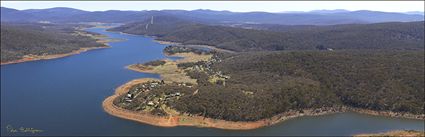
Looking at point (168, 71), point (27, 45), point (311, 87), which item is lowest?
point (311, 87)

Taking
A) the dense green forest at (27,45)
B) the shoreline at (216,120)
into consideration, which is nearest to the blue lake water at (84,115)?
the shoreline at (216,120)

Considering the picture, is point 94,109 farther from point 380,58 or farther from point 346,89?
point 380,58

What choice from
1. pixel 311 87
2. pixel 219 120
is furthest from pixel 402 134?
pixel 219 120

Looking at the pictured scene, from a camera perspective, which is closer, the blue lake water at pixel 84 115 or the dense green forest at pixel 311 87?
the blue lake water at pixel 84 115

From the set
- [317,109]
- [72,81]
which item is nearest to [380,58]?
[317,109]

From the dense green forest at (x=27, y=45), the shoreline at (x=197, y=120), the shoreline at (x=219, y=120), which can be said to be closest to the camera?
the shoreline at (x=197, y=120)

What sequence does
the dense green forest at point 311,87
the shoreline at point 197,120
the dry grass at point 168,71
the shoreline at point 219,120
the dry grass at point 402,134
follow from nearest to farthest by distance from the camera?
the dry grass at point 402,134 → the shoreline at point 197,120 → the shoreline at point 219,120 → the dense green forest at point 311,87 → the dry grass at point 168,71

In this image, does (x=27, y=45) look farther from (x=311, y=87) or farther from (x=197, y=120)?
(x=311, y=87)

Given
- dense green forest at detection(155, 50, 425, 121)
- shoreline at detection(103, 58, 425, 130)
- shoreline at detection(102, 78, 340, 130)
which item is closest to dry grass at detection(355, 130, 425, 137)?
shoreline at detection(103, 58, 425, 130)

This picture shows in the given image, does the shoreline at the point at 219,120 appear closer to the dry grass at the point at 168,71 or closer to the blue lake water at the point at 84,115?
the blue lake water at the point at 84,115
